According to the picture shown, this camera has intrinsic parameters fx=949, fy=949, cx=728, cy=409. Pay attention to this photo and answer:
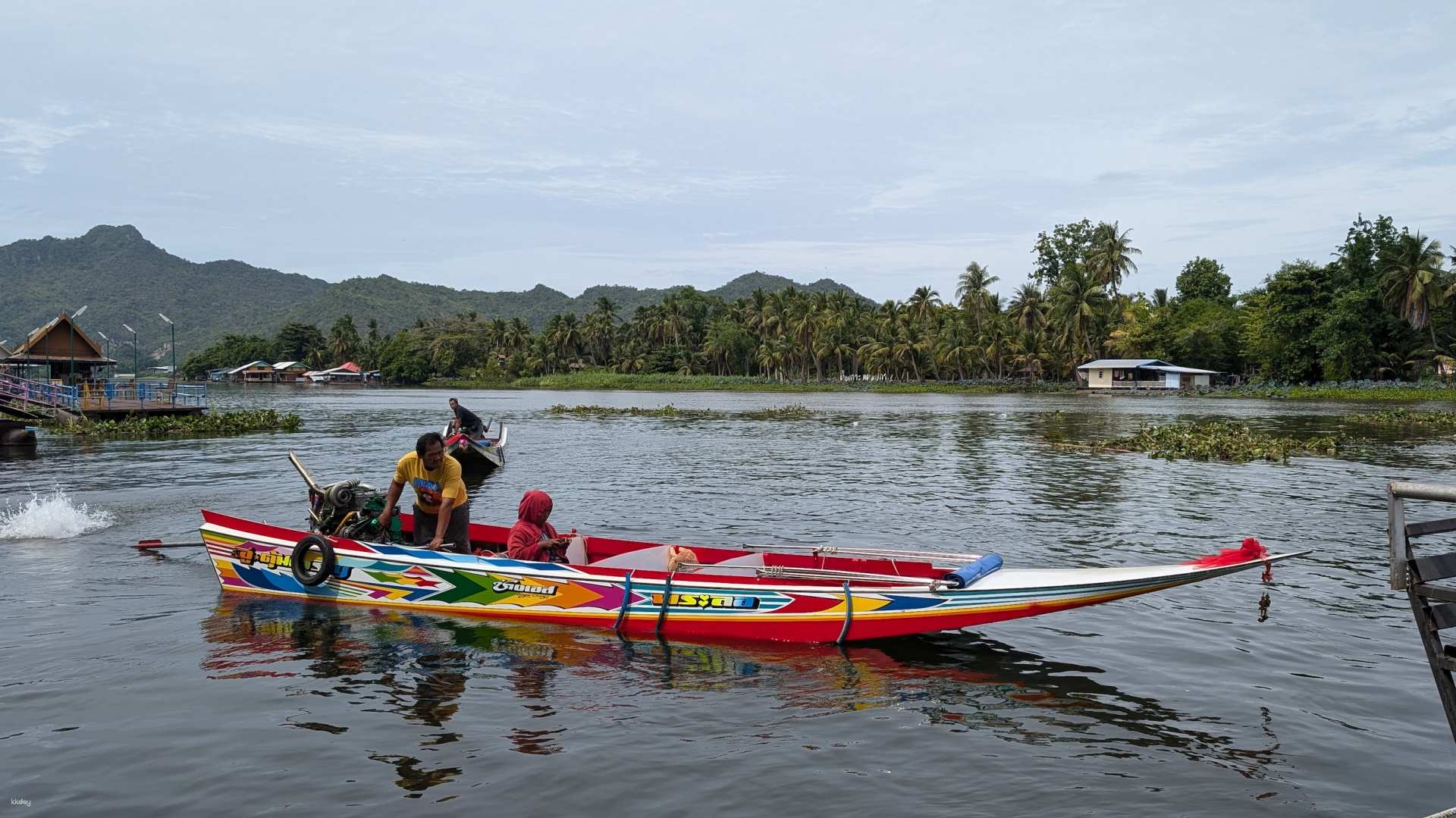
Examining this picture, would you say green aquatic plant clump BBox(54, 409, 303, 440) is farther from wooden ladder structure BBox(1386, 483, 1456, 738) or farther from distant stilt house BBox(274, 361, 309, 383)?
distant stilt house BBox(274, 361, 309, 383)

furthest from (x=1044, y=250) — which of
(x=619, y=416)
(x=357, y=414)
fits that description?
(x=357, y=414)

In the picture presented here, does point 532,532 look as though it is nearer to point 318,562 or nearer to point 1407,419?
point 318,562

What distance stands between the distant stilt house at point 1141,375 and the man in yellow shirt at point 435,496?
92.3 meters

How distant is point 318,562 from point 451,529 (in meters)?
1.77

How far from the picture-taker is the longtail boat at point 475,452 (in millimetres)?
29453

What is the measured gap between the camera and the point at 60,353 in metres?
52.2

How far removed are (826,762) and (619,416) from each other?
56392 millimetres

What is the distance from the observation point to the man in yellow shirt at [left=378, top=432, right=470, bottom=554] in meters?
12.0

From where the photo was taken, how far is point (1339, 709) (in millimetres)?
9117

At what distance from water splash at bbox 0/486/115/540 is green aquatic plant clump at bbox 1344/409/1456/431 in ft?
162

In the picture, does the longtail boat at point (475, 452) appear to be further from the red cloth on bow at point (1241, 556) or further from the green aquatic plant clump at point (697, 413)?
the green aquatic plant clump at point (697, 413)

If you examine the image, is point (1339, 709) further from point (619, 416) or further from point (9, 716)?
point (619, 416)

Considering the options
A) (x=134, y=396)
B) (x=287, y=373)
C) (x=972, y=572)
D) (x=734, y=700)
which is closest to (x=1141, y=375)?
(x=134, y=396)

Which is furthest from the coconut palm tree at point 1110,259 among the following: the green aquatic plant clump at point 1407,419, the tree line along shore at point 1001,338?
the green aquatic plant clump at point 1407,419
